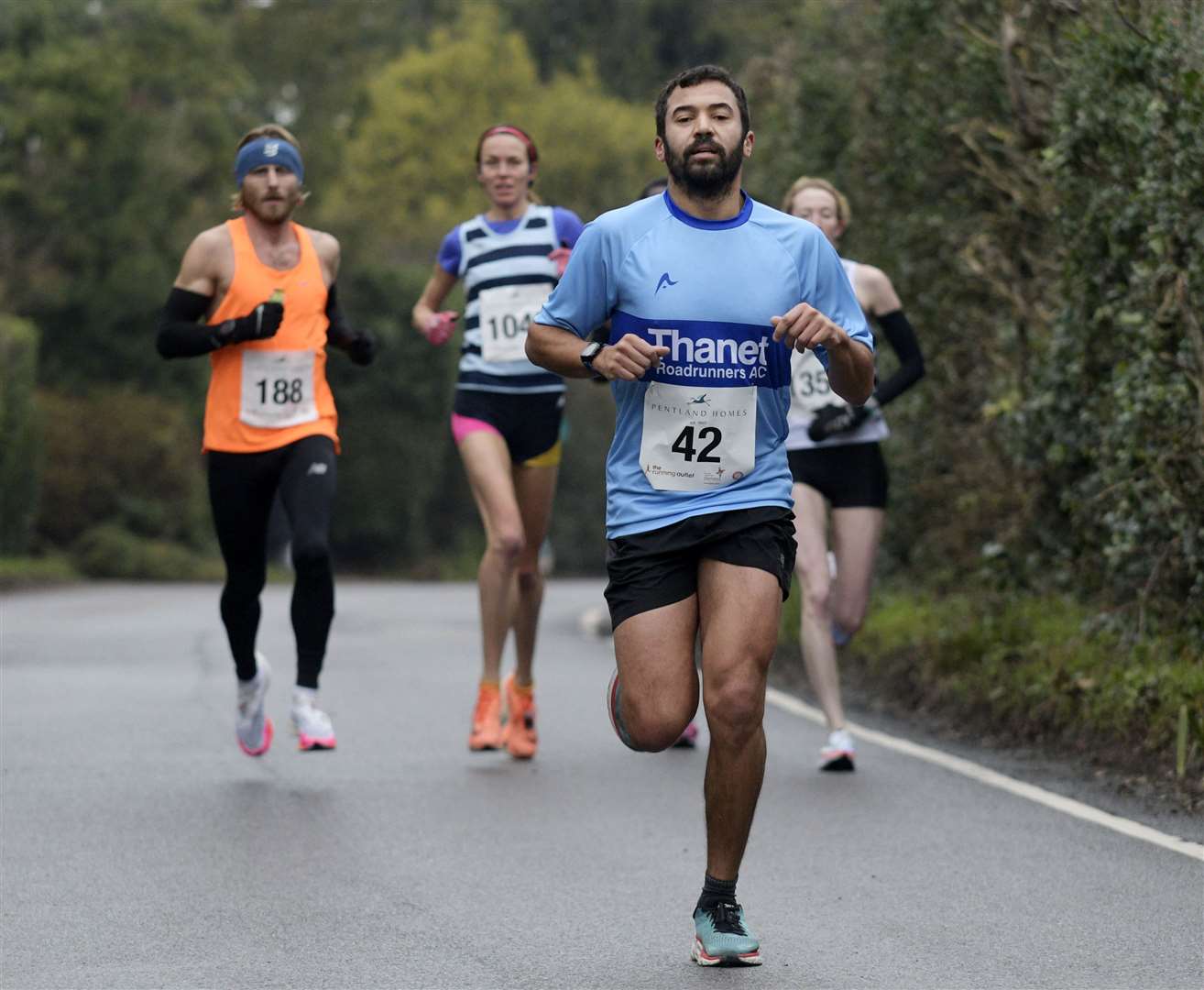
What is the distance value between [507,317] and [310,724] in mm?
1890

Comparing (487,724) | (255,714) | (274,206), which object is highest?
(274,206)

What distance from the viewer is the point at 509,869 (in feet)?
23.0

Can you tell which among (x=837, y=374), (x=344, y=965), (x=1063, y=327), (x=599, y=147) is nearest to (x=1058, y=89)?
(x=1063, y=327)

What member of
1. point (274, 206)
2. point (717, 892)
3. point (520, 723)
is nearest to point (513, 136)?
point (274, 206)

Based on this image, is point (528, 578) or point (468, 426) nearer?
point (468, 426)

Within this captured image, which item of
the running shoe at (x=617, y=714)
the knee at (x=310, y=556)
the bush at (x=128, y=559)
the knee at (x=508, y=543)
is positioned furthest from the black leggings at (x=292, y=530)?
the bush at (x=128, y=559)

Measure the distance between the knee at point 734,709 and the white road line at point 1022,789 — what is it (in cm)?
208

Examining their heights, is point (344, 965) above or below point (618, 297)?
below

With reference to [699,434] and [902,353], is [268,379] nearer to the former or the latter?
[902,353]

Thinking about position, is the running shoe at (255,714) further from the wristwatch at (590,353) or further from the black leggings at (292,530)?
the wristwatch at (590,353)

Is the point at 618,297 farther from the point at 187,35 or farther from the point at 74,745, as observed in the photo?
the point at 187,35

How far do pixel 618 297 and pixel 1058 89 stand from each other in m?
5.59

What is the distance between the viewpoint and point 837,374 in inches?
228

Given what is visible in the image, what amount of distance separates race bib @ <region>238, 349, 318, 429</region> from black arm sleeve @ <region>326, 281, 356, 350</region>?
0.31 metres
